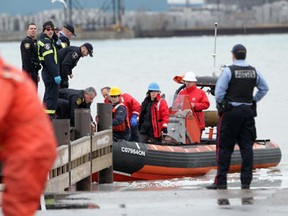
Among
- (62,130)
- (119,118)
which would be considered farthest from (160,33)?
(62,130)

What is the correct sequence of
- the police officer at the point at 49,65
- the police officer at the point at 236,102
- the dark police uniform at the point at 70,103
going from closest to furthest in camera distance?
the police officer at the point at 236,102 < the dark police uniform at the point at 70,103 < the police officer at the point at 49,65

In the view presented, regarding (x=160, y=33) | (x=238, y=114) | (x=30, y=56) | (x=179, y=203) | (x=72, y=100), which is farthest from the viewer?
(x=160, y=33)

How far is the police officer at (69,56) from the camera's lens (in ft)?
53.2

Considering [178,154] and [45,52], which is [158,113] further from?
[45,52]

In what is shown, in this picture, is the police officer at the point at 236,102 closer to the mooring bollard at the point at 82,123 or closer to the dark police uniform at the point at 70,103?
the mooring bollard at the point at 82,123

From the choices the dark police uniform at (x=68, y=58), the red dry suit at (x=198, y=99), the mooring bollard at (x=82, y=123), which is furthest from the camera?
the red dry suit at (x=198, y=99)

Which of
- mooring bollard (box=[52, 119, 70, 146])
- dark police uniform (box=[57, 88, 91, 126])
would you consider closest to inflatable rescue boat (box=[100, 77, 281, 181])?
dark police uniform (box=[57, 88, 91, 126])

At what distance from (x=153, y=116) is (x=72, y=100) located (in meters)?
2.34

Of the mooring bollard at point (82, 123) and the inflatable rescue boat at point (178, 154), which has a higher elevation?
the mooring bollard at point (82, 123)

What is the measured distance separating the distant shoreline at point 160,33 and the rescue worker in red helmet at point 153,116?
418ft

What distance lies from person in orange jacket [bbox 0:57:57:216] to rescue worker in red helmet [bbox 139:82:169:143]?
1198cm

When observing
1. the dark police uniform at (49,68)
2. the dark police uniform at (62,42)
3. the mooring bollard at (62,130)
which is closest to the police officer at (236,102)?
the mooring bollard at (62,130)

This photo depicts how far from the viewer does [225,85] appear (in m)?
11.4

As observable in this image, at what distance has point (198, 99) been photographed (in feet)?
59.2
